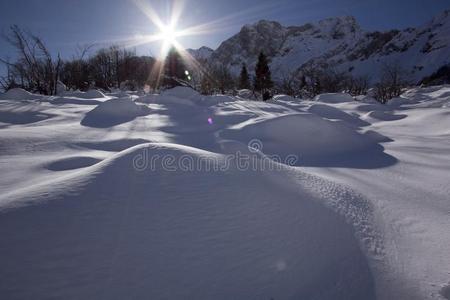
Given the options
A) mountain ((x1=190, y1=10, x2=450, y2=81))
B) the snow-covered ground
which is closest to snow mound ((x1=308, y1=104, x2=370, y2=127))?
the snow-covered ground

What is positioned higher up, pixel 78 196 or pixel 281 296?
pixel 78 196

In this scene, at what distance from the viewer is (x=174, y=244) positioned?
811 millimetres

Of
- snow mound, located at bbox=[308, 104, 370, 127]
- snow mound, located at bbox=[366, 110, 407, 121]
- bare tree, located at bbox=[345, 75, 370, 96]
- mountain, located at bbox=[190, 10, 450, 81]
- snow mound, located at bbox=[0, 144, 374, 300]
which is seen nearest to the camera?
snow mound, located at bbox=[0, 144, 374, 300]

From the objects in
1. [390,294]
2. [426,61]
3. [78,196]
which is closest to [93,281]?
[78,196]

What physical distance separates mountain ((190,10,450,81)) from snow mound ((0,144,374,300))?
3815cm

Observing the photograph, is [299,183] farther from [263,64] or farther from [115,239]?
[263,64]

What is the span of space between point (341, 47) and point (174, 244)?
398ft

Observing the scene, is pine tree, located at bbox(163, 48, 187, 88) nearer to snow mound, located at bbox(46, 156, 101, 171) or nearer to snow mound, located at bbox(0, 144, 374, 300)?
snow mound, located at bbox(46, 156, 101, 171)

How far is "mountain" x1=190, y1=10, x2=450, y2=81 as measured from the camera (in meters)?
66.1

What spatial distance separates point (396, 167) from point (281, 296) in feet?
5.27

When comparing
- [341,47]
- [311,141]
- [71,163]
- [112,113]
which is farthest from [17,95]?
[341,47]

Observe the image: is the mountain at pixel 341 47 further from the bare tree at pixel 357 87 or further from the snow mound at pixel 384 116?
the snow mound at pixel 384 116

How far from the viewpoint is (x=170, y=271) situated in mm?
744

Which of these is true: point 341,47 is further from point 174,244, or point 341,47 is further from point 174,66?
point 174,244
